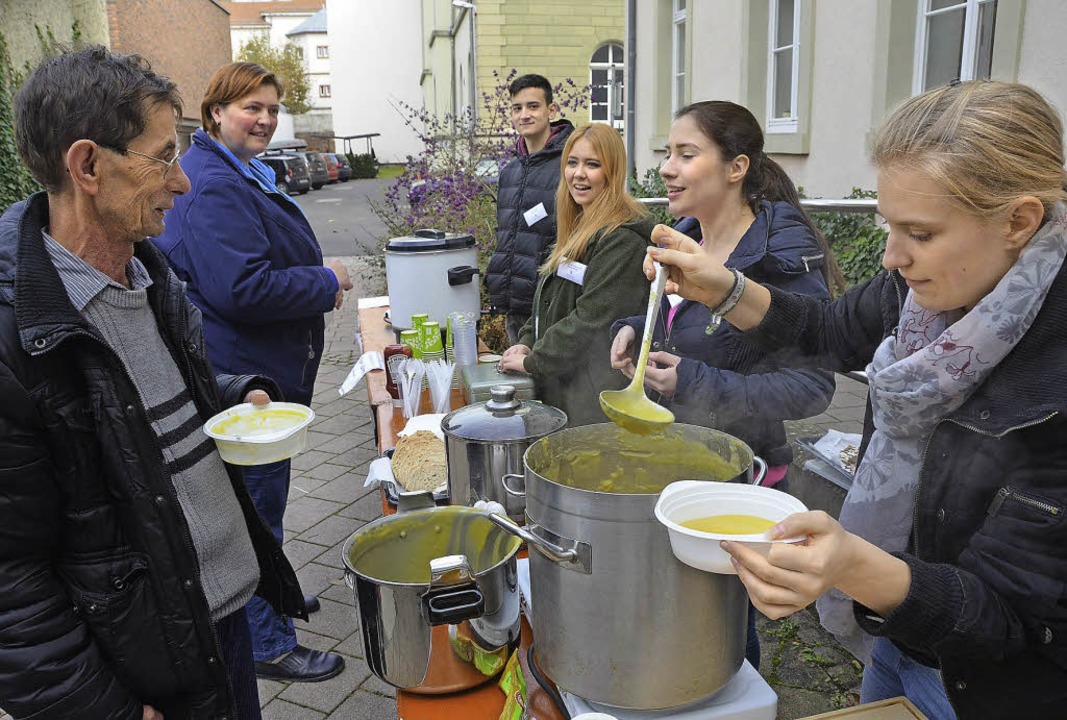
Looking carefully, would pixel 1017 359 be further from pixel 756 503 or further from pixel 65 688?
pixel 65 688

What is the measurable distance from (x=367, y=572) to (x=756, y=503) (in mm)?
784

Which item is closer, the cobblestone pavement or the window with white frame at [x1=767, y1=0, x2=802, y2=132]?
the cobblestone pavement

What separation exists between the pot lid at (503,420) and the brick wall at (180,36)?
25972mm

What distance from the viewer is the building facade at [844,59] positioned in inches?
164

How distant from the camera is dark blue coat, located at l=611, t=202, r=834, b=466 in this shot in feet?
6.52

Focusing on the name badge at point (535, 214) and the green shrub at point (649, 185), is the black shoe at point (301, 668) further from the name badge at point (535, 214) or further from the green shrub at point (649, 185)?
the green shrub at point (649, 185)

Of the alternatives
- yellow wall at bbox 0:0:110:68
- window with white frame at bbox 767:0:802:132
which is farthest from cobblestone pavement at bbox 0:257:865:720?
yellow wall at bbox 0:0:110:68

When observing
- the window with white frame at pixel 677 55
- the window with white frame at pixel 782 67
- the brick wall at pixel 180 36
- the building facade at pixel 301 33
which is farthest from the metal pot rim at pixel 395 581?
the building facade at pixel 301 33

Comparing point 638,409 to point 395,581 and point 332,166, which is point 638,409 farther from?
point 332,166

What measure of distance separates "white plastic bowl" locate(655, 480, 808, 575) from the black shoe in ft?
8.28

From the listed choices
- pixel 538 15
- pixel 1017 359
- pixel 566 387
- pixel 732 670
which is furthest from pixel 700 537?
pixel 538 15

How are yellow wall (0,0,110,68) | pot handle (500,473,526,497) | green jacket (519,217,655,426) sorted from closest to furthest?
pot handle (500,473,526,497), green jacket (519,217,655,426), yellow wall (0,0,110,68)

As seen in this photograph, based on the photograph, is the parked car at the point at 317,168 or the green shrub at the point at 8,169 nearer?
the green shrub at the point at 8,169

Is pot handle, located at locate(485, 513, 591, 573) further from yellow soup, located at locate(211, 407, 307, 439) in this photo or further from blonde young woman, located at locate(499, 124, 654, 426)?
blonde young woman, located at locate(499, 124, 654, 426)
